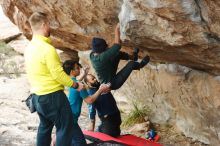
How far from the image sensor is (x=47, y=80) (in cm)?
547

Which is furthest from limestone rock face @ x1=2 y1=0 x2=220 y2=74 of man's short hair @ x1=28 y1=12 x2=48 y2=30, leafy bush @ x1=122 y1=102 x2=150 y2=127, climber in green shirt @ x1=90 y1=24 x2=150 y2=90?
leafy bush @ x1=122 y1=102 x2=150 y2=127

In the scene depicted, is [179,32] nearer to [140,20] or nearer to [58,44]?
[140,20]

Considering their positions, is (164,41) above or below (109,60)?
above

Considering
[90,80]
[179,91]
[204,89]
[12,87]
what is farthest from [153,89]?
[12,87]

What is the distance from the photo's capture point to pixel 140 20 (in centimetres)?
577

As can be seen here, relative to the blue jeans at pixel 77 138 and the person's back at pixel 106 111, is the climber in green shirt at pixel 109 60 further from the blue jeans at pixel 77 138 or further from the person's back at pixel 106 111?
the blue jeans at pixel 77 138

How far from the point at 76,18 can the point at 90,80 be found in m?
1.04

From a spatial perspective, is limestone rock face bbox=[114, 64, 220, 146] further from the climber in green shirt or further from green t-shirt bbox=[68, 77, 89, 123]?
green t-shirt bbox=[68, 77, 89, 123]

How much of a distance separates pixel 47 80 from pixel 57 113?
39cm

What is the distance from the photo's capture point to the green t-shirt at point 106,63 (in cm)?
619

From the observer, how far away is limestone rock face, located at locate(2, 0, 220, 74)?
525 centimetres

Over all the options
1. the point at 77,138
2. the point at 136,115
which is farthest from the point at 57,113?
the point at 136,115

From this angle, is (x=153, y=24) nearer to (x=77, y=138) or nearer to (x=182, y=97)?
(x=77, y=138)

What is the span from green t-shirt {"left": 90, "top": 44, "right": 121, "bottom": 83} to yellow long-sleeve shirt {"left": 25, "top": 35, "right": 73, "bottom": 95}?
90 cm
